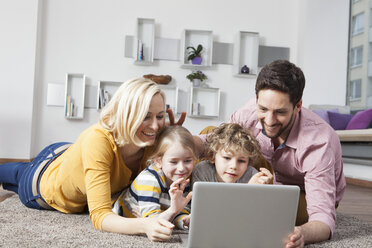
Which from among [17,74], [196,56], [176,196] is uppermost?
[196,56]

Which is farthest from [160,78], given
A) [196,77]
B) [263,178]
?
[263,178]

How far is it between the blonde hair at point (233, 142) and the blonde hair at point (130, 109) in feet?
1.08

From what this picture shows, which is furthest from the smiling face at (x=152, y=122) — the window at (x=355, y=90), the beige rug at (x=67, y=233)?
the window at (x=355, y=90)

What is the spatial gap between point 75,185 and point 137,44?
3704 millimetres

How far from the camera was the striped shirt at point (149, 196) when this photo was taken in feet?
5.02

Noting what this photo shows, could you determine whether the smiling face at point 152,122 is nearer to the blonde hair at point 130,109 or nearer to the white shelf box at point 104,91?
the blonde hair at point 130,109

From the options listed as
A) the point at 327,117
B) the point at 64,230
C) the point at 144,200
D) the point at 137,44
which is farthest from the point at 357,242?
the point at 137,44

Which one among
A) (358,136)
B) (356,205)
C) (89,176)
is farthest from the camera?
(358,136)

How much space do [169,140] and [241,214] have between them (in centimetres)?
50

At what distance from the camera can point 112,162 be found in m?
1.65

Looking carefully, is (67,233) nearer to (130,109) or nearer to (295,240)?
(130,109)

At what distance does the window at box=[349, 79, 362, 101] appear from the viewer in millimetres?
5746

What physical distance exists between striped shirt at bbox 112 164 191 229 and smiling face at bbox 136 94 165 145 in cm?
12

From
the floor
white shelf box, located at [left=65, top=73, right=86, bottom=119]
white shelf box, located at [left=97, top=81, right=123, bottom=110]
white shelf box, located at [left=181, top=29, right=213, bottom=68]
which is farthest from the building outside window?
white shelf box, located at [left=65, top=73, right=86, bottom=119]
